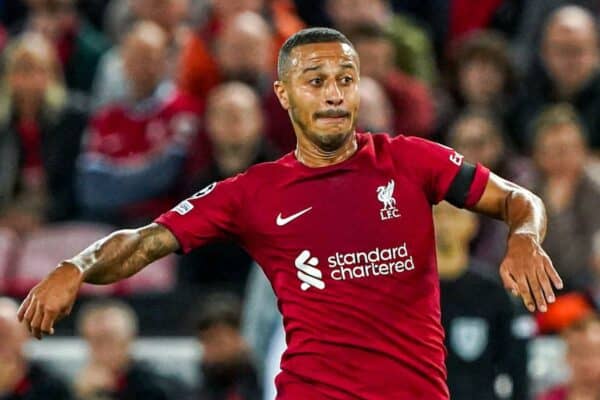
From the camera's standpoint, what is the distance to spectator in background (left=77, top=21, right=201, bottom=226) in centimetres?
975

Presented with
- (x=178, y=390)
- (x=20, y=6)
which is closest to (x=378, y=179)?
(x=178, y=390)

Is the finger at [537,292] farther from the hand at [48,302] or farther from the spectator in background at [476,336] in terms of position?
Answer: the spectator in background at [476,336]

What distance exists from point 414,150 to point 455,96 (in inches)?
198

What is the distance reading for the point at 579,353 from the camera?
7.74 m

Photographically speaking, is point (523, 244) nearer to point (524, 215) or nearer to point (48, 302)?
point (524, 215)

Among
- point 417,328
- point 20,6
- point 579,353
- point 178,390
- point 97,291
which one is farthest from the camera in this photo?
point 20,6

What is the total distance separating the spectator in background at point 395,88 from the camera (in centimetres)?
989

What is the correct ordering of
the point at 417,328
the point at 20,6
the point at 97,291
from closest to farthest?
1. the point at 417,328
2. the point at 97,291
3. the point at 20,6

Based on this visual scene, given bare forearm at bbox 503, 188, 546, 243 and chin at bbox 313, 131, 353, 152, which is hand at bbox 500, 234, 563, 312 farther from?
chin at bbox 313, 131, 353, 152

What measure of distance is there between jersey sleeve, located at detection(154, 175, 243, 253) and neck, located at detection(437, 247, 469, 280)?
247 cm

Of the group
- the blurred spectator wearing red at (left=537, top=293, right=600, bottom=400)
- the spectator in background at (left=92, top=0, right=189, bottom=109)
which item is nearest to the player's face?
the blurred spectator wearing red at (left=537, top=293, right=600, bottom=400)

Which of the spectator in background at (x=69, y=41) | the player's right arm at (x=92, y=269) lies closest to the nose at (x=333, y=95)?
the player's right arm at (x=92, y=269)

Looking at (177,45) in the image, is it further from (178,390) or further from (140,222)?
(178,390)

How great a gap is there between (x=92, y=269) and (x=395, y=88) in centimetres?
501
